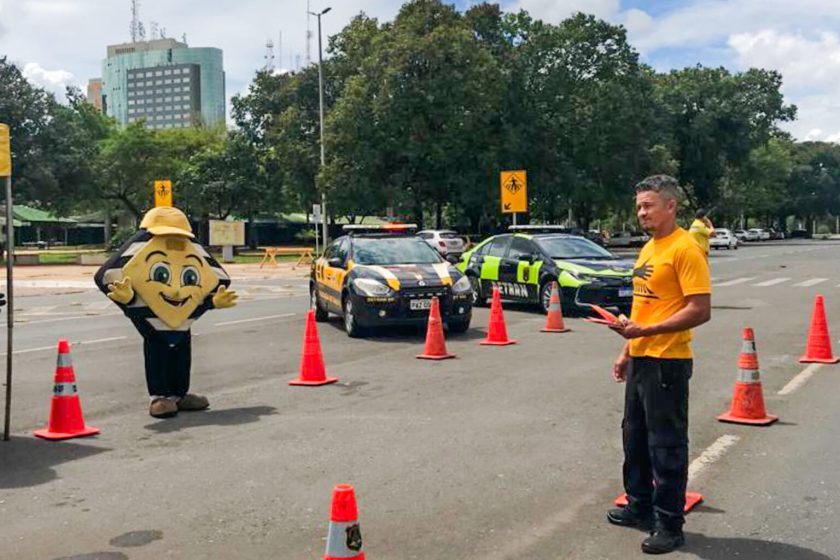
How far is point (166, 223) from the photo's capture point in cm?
765

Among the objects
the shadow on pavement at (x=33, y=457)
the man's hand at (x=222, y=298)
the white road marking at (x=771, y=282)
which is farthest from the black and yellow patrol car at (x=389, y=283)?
the white road marking at (x=771, y=282)

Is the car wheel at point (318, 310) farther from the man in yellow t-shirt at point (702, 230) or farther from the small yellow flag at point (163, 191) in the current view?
the small yellow flag at point (163, 191)

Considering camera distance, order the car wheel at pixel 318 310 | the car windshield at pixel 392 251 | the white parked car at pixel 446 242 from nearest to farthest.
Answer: the car windshield at pixel 392 251 < the car wheel at pixel 318 310 < the white parked car at pixel 446 242

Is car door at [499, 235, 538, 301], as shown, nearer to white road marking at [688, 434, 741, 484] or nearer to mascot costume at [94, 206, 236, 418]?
mascot costume at [94, 206, 236, 418]

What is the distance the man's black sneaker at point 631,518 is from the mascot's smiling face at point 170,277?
14.3ft

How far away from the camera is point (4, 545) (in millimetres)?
4457

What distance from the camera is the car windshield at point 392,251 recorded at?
13461 mm

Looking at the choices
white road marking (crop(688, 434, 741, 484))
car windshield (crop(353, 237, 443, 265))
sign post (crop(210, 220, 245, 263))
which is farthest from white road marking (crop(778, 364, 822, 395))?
sign post (crop(210, 220, 245, 263))

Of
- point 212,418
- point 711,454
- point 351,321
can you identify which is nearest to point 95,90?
point 351,321

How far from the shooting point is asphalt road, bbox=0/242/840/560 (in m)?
4.46

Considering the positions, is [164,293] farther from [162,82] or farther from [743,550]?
[162,82]

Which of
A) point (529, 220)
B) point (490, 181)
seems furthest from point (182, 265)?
point (529, 220)

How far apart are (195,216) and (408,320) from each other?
50.4m

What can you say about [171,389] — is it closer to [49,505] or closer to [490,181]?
[49,505]
